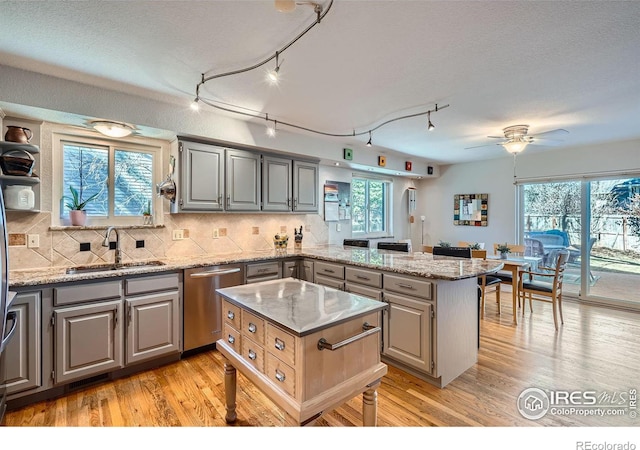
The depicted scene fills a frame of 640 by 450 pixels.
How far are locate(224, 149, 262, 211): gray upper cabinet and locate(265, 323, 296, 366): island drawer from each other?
2243mm

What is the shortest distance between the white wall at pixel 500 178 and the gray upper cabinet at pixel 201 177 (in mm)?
4435

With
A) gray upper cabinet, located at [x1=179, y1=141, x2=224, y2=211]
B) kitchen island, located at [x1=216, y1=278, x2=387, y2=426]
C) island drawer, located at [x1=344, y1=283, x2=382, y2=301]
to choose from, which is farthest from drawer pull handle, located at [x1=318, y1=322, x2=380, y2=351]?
gray upper cabinet, located at [x1=179, y1=141, x2=224, y2=211]

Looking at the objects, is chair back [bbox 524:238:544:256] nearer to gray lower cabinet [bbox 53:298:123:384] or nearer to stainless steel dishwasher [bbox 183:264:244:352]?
stainless steel dishwasher [bbox 183:264:244:352]

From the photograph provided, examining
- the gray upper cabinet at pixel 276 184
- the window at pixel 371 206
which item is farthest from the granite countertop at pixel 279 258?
the window at pixel 371 206

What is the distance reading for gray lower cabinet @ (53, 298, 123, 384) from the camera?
2240 millimetres

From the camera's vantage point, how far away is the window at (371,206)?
17.8ft

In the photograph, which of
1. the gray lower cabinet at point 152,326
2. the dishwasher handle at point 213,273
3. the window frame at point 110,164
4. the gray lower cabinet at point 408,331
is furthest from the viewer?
the dishwasher handle at point 213,273

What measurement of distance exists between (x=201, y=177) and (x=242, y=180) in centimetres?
47

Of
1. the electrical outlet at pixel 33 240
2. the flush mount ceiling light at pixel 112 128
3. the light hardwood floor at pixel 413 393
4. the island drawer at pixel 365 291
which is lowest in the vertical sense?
the light hardwood floor at pixel 413 393

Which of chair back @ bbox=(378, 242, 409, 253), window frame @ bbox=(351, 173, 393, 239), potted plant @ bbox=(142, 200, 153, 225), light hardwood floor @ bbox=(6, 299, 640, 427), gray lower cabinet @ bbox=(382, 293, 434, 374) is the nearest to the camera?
light hardwood floor @ bbox=(6, 299, 640, 427)

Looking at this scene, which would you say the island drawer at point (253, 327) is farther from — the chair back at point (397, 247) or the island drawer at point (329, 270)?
the chair back at point (397, 247)

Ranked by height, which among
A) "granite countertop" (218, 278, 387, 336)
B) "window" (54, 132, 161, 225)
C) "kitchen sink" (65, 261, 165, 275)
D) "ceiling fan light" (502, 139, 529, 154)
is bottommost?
"granite countertop" (218, 278, 387, 336)

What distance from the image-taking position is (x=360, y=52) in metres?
2.05

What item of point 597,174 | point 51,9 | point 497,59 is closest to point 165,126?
point 51,9
